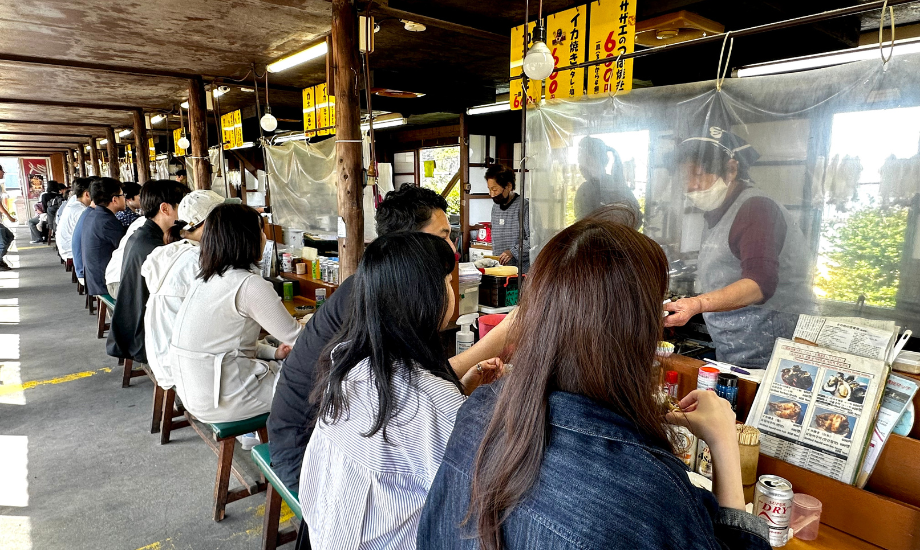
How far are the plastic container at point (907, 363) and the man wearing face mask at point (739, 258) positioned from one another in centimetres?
72

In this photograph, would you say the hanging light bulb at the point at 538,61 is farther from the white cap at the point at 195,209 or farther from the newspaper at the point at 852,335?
the white cap at the point at 195,209

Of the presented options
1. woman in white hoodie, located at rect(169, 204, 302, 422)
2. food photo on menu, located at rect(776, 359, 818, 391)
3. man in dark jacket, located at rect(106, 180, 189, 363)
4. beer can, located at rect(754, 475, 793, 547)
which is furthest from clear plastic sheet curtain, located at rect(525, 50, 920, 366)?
man in dark jacket, located at rect(106, 180, 189, 363)

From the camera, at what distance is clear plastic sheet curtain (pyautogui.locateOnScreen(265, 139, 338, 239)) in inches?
201

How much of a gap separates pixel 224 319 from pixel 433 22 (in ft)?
9.46

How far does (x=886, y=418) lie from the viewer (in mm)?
1408

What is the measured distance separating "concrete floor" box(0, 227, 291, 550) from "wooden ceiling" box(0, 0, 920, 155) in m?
3.12

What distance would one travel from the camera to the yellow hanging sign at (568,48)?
133 inches

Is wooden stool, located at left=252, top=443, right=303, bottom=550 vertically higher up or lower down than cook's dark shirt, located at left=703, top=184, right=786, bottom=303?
lower down

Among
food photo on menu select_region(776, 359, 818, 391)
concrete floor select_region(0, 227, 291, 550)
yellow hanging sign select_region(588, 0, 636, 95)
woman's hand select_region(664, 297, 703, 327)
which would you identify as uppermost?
yellow hanging sign select_region(588, 0, 636, 95)

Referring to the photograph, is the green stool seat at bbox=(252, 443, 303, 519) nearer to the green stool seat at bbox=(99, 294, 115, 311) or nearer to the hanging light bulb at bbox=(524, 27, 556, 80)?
the hanging light bulb at bbox=(524, 27, 556, 80)

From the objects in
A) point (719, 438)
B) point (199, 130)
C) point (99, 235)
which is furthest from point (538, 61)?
point (199, 130)

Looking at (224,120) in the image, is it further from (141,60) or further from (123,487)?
(123,487)

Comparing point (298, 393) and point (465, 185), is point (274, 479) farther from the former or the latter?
point (465, 185)

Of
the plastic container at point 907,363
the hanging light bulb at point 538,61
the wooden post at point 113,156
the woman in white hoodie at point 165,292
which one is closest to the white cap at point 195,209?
the woman in white hoodie at point 165,292
